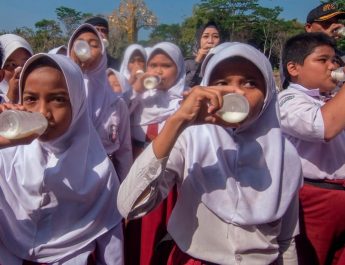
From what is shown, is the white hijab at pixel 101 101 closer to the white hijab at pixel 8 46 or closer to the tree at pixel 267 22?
the white hijab at pixel 8 46

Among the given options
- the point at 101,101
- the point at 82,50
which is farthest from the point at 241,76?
the point at 82,50

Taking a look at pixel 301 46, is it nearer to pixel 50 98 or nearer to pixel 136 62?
pixel 50 98

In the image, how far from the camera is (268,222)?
1.68m

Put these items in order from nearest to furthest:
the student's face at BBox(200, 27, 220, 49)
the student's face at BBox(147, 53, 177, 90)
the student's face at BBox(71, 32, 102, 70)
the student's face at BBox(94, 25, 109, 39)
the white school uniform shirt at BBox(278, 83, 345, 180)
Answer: the white school uniform shirt at BBox(278, 83, 345, 180) → the student's face at BBox(71, 32, 102, 70) → the student's face at BBox(147, 53, 177, 90) → the student's face at BBox(94, 25, 109, 39) → the student's face at BBox(200, 27, 220, 49)

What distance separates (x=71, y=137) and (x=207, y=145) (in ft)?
1.97

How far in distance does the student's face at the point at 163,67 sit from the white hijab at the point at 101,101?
23.8 inches

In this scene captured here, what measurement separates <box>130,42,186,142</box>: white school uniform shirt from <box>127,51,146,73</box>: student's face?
0.30 metres

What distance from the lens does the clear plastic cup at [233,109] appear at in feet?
4.87

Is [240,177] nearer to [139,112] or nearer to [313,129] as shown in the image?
[313,129]

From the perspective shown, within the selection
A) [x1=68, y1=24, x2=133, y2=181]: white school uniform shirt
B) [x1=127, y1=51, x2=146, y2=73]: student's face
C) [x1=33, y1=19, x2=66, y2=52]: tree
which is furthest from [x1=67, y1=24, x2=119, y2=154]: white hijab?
[x1=33, y1=19, x2=66, y2=52]: tree

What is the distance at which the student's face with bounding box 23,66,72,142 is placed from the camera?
1.82 meters

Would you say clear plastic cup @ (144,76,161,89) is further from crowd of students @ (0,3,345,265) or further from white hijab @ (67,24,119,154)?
crowd of students @ (0,3,345,265)

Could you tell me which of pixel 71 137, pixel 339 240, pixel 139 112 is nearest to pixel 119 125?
pixel 139 112

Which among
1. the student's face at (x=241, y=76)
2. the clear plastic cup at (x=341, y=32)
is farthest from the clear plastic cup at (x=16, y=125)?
the clear plastic cup at (x=341, y=32)
